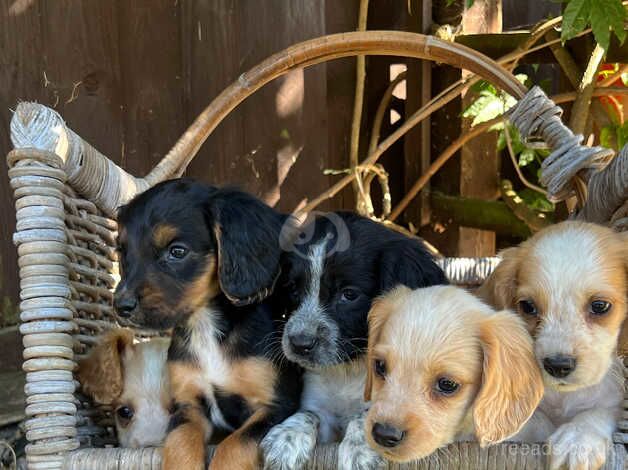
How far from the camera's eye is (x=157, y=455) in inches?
83.5

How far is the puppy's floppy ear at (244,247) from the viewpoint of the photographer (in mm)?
2336

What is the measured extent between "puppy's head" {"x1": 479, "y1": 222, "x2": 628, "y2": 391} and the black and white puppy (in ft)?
1.04

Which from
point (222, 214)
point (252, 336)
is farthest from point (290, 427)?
point (222, 214)

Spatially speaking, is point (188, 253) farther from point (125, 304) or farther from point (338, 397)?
point (338, 397)

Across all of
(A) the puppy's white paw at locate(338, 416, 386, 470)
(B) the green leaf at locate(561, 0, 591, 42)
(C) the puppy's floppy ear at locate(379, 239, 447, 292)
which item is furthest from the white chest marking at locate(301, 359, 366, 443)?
(B) the green leaf at locate(561, 0, 591, 42)

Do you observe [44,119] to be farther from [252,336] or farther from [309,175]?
[309,175]

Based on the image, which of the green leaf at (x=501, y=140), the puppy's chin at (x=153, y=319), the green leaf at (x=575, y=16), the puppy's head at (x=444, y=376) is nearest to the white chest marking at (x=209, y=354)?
the puppy's chin at (x=153, y=319)

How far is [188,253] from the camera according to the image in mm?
2355

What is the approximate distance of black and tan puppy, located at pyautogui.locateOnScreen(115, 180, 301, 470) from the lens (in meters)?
2.29

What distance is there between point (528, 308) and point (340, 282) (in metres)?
0.55

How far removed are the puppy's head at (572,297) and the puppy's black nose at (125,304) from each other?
1.08m

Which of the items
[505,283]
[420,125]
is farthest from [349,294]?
[420,125]

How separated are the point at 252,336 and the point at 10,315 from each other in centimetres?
203

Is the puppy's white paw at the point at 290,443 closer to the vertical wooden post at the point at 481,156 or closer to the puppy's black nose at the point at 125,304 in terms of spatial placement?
the puppy's black nose at the point at 125,304
